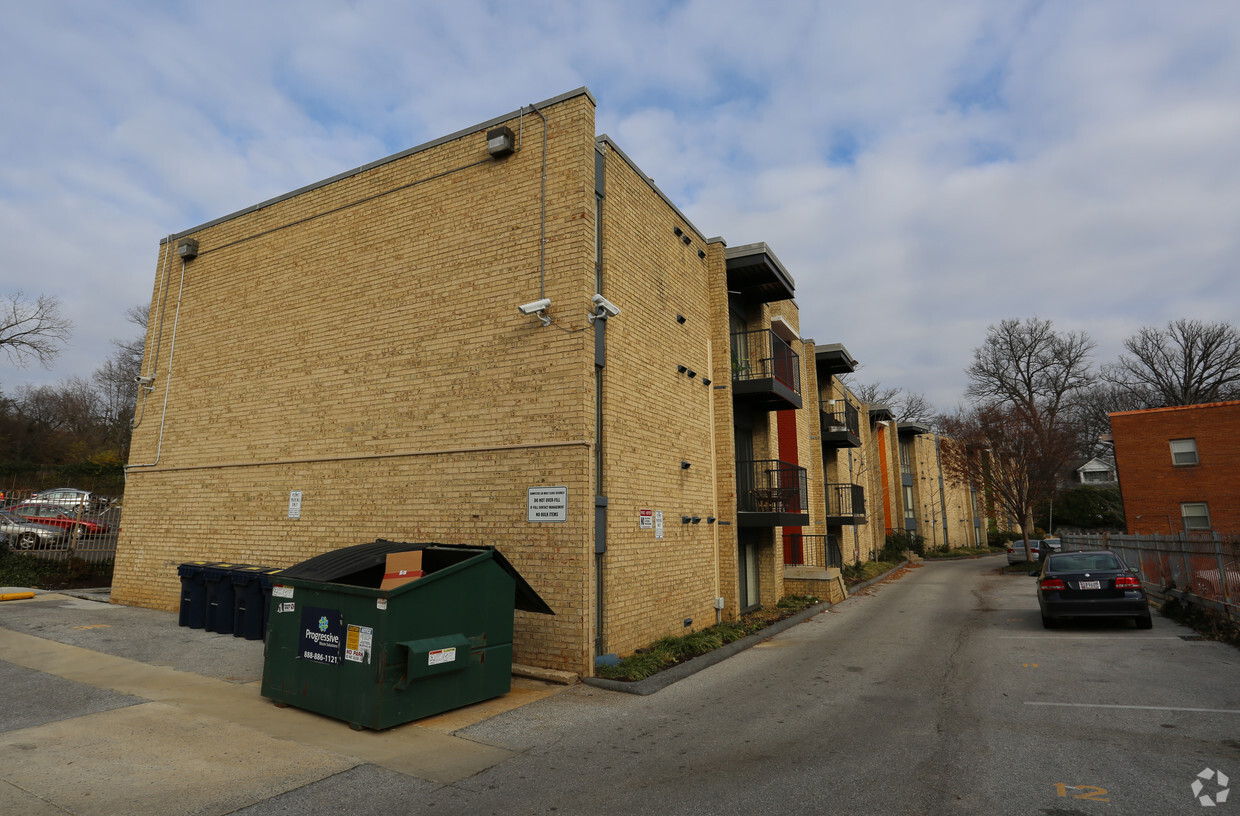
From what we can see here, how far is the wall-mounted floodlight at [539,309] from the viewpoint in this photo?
881cm

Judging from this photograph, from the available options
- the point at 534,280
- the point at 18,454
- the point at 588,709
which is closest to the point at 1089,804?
the point at 588,709

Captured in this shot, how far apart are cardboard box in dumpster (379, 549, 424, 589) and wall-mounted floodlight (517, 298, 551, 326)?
3470 millimetres

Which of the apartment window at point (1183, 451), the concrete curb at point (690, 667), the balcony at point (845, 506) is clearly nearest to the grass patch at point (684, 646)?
the concrete curb at point (690, 667)

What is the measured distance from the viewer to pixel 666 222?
12.3 m

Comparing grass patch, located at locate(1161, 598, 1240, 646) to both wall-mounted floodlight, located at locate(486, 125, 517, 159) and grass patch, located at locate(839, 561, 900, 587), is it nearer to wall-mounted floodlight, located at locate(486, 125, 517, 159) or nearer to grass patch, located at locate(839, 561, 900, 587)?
grass patch, located at locate(839, 561, 900, 587)

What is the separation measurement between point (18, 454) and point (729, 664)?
1748 inches

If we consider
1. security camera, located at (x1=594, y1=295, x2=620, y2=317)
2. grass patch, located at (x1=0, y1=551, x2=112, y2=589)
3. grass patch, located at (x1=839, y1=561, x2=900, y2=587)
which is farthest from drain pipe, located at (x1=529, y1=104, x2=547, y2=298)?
grass patch, located at (x1=839, y1=561, x2=900, y2=587)

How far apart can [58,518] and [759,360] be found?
59.5 ft

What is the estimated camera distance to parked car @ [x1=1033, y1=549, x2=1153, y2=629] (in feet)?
36.2

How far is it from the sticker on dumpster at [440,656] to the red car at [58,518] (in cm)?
A: 1485

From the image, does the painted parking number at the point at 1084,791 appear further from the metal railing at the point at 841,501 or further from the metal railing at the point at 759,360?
the metal railing at the point at 841,501

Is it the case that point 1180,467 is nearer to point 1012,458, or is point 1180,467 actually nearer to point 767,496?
point 1012,458

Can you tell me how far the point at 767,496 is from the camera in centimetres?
1486

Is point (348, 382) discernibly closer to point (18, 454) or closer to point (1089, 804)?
point (1089, 804)
